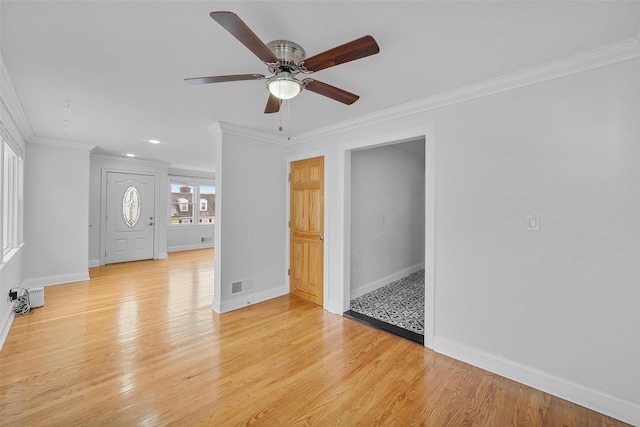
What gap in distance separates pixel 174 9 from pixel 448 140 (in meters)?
2.31

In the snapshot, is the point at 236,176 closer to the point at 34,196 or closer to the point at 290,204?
the point at 290,204

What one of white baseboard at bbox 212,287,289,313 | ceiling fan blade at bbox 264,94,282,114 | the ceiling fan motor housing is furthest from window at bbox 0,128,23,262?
the ceiling fan motor housing

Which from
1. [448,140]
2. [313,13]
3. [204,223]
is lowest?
[204,223]

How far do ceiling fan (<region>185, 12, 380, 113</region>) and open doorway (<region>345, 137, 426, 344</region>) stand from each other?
1.77 m

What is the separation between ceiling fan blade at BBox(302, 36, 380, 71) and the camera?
139cm

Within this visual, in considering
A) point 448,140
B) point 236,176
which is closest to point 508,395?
point 448,140

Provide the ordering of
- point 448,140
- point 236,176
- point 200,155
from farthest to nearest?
point 200,155 → point 236,176 → point 448,140

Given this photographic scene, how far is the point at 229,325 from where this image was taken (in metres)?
3.17

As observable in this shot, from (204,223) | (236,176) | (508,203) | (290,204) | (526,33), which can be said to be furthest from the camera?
(204,223)

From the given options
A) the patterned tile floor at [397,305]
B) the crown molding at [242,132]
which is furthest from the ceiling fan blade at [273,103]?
the patterned tile floor at [397,305]

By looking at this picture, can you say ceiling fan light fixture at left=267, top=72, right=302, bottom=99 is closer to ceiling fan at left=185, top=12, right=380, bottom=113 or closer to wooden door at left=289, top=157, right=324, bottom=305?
ceiling fan at left=185, top=12, right=380, bottom=113

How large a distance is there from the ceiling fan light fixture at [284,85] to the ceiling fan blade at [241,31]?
19 centimetres

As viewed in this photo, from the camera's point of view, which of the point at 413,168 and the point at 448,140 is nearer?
the point at 448,140

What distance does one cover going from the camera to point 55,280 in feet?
15.0
